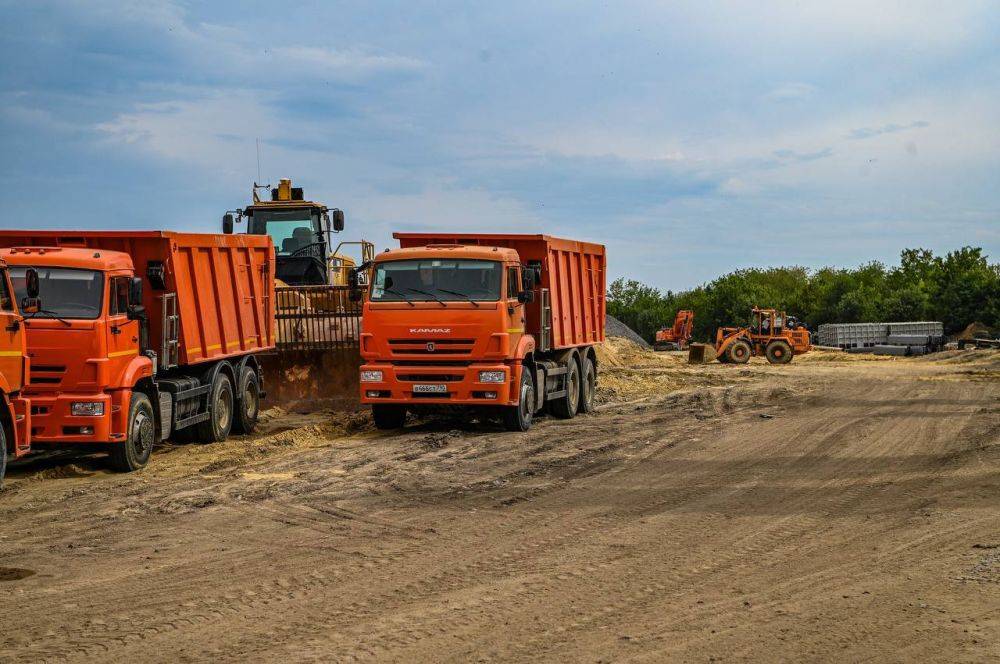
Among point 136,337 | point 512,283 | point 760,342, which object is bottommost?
point 760,342

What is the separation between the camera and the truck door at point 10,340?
11406 millimetres

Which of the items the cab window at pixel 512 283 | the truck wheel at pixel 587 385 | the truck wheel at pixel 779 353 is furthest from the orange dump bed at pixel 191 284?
the truck wheel at pixel 779 353

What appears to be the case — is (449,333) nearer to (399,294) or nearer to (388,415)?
(399,294)

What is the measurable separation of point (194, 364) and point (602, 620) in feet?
35.2

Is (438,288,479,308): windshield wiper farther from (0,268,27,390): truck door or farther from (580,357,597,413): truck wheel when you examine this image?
(0,268,27,390): truck door

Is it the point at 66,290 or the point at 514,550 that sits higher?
the point at 66,290

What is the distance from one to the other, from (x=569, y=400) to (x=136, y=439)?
875cm

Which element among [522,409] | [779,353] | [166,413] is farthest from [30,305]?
[779,353]

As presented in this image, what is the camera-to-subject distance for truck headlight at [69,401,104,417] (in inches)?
495

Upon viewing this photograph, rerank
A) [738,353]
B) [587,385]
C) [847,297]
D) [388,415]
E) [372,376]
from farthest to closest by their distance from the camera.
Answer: [847,297] < [738,353] < [587,385] < [388,415] < [372,376]

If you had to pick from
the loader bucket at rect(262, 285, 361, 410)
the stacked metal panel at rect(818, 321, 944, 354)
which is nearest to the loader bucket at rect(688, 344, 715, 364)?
the stacked metal panel at rect(818, 321, 944, 354)

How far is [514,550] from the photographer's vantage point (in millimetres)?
8664

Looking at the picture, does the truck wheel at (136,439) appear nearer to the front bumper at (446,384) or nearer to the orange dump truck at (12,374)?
the orange dump truck at (12,374)

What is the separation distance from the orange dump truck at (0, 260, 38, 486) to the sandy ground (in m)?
0.60
